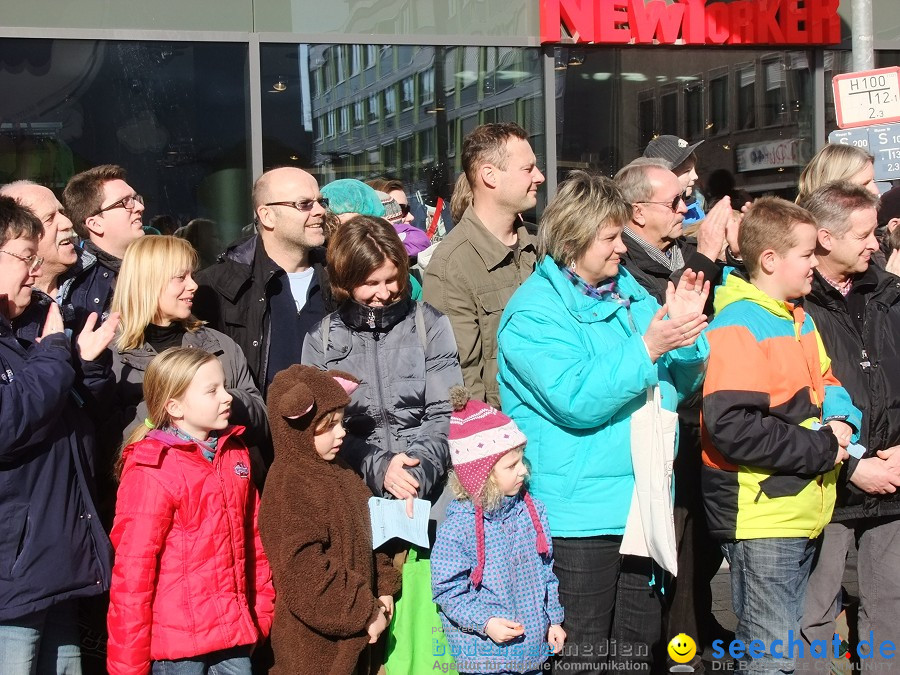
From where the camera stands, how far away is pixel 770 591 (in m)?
4.00

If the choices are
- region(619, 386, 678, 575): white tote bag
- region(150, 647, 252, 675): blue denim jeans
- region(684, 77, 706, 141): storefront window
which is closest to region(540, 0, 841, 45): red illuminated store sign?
region(684, 77, 706, 141): storefront window

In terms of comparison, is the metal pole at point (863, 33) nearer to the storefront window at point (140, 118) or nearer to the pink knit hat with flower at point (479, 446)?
the storefront window at point (140, 118)

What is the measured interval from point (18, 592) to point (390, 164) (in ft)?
17.6

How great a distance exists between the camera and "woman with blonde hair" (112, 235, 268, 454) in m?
3.93

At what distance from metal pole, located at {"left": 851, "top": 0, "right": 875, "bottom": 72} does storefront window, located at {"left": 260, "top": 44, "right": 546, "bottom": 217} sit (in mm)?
2412

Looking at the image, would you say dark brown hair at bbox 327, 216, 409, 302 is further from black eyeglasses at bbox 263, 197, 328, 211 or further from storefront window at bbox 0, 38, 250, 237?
storefront window at bbox 0, 38, 250, 237

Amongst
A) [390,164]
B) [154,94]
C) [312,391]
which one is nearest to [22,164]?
[154,94]

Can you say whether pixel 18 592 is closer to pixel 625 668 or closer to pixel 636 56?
pixel 625 668

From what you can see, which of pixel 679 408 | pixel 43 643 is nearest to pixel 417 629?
pixel 43 643

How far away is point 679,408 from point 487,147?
148 centimetres

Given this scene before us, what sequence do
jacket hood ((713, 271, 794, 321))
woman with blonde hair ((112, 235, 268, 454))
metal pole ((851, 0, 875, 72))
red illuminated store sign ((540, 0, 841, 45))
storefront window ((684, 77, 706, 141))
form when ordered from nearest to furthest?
woman with blonde hair ((112, 235, 268, 454))
jacket hood ((713, 271, 794, 321))
metal pole ((851, 0, 875, 72))
red illuminated store sign ((540, 0, 841, 45))
storefront window ((684, 77, 706, 141))

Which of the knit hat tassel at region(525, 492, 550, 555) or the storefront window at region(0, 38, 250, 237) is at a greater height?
the storefront window at region(0, 38, 250, 237)

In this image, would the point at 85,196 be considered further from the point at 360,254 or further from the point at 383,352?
the point at 383,352

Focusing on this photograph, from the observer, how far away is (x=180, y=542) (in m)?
3.51
